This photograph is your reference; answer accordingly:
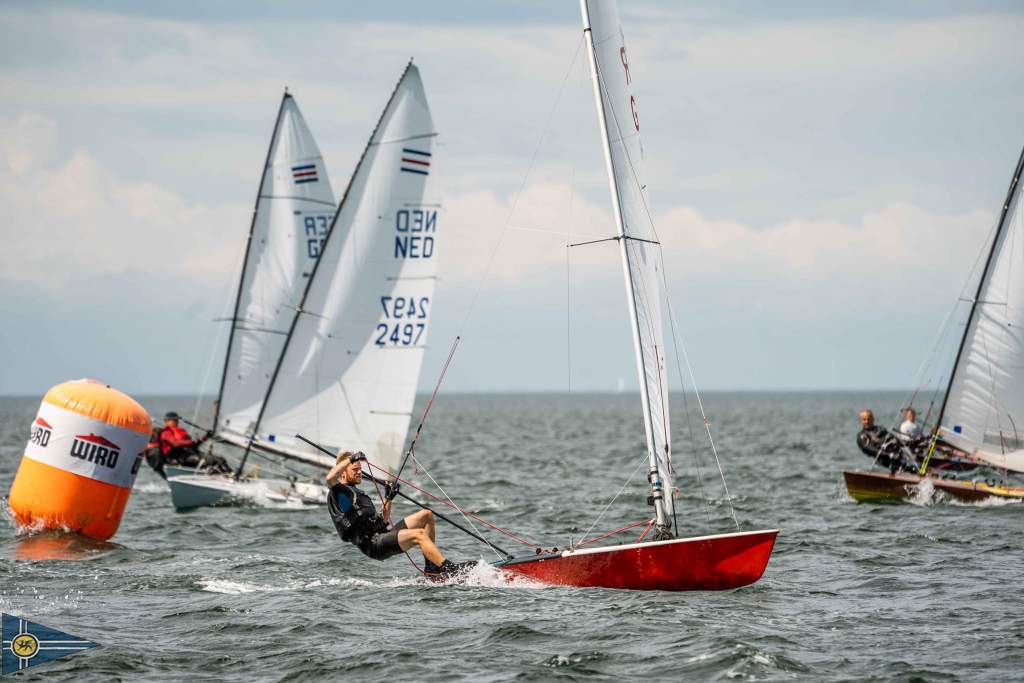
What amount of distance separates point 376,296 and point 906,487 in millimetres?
10206

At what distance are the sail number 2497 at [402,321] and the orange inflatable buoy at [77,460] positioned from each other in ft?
22.5

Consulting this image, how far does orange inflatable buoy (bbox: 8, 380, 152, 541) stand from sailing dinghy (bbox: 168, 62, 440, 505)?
6.03 m

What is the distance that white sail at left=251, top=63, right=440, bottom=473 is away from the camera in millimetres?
22281

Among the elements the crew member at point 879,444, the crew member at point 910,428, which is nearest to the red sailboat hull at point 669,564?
the crew member at point 879,444

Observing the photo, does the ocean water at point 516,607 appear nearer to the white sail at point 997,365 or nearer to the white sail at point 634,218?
the white sail at point 634,218

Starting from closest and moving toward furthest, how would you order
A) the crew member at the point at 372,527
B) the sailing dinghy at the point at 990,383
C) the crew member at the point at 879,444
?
the crew member at the point at 372,527
the sailing dinghy at the point at 990,383
the crew member at the point at 879,444

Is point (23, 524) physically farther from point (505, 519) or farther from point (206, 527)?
point (505, 519)

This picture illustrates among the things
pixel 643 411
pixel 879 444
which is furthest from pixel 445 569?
pixel 879 444

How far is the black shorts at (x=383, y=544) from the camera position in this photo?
510 inches

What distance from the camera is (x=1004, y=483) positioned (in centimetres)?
2283

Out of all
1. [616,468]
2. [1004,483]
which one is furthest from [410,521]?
[616,468]

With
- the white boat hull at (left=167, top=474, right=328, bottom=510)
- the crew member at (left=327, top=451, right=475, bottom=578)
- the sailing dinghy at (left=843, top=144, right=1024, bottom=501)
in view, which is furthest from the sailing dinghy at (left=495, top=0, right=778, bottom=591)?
the sailing dinghy at (left=843, top=144, right=1024, bottom=501)

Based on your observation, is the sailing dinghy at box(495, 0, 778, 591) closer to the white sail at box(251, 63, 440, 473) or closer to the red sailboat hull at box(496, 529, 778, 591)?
the red sailboat hull at box(496, 529, 778, 591)

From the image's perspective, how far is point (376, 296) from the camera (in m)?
22.3
